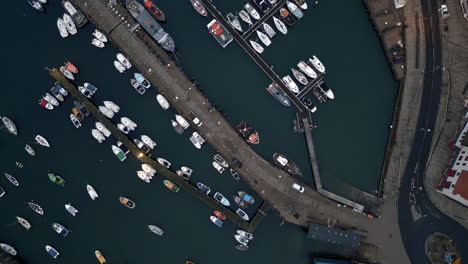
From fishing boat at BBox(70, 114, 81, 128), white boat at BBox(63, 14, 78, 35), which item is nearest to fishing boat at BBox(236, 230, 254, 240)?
fishing boat at BBox(70, 114, 81, 128)

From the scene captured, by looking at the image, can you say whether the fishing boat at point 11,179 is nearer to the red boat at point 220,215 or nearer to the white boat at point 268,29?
the red boat at point 220,215

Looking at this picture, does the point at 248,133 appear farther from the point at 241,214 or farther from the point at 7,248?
the point at 7,248

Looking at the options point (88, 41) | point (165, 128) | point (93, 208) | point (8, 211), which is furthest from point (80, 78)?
point (8, 211)

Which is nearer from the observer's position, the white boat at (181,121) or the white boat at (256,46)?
the white boat at (181,121)

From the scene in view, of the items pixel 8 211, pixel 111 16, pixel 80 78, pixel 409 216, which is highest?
pixel 409 216

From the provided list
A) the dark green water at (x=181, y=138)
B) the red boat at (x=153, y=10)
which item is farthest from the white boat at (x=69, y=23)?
the red boat at (x=153, y=10)

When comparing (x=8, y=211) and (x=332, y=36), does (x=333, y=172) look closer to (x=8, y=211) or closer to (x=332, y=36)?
(x=332, y=36)

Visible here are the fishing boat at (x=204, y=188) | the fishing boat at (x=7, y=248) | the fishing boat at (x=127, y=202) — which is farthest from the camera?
the fishing boat at (x=7, y=248)
